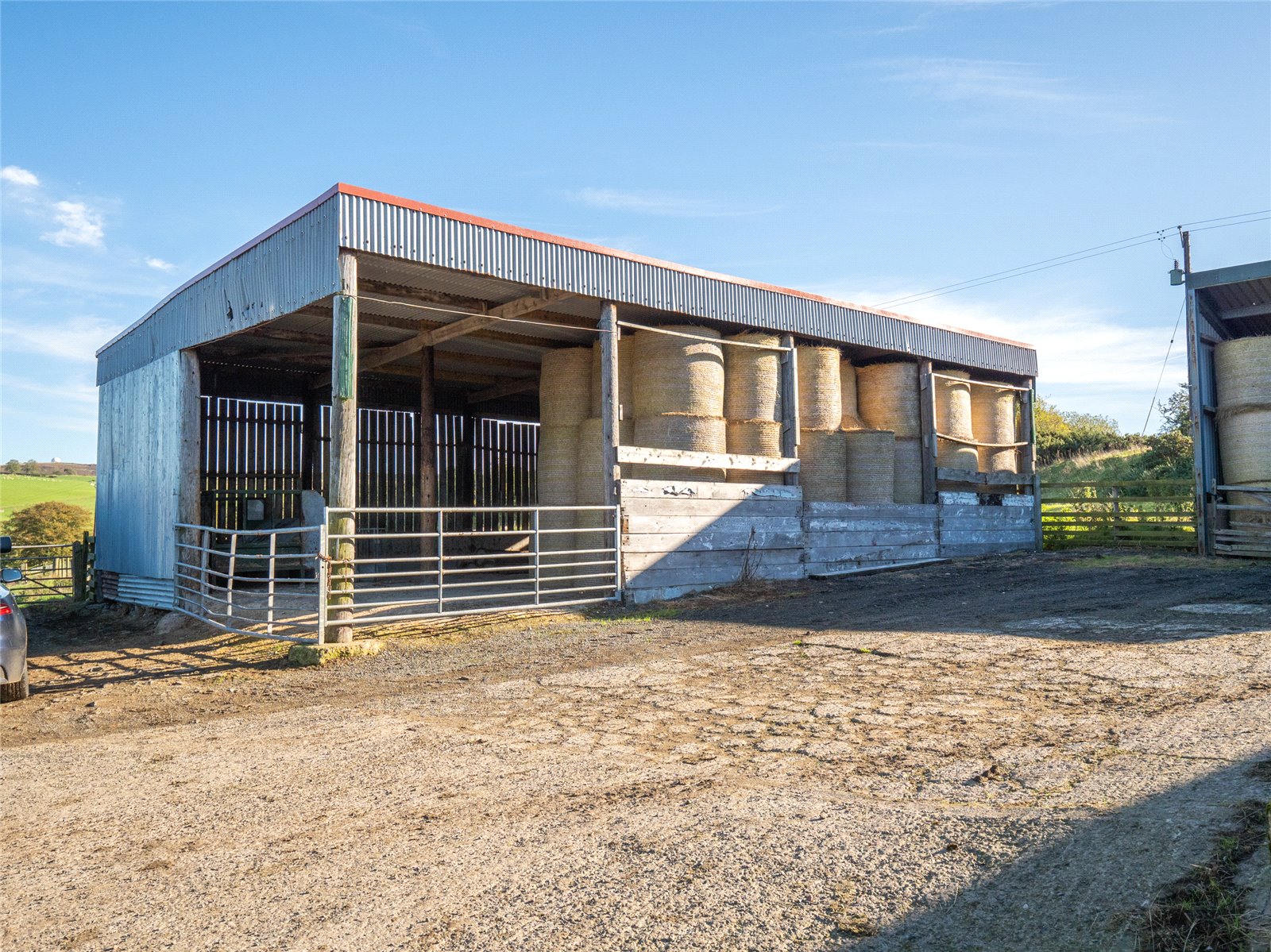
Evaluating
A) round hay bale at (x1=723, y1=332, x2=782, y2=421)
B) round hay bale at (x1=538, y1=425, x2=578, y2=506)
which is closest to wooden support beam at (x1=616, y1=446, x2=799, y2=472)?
round hay bale at (x1=723, y1=332, x2=782, y2=421)

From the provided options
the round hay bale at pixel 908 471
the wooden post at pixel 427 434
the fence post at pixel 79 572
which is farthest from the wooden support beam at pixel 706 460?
the fence post at pixel 79 572

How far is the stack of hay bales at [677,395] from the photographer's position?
12.6 metres

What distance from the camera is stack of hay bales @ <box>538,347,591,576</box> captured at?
43.7 ft

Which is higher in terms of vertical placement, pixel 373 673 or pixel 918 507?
pixel 918 507

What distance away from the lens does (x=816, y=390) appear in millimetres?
14367

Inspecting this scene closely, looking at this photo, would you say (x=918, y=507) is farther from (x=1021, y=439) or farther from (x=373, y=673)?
(x=373, y=673)

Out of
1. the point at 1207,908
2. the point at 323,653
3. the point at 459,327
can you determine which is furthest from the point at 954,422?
the point at 1207,908

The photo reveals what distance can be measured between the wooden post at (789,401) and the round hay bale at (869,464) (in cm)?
→ 134

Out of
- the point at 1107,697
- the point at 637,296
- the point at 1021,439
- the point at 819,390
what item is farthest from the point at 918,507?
the point at 1107,697

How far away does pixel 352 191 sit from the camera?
9.51 meters

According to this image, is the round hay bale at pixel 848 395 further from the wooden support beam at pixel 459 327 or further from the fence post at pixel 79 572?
the fence post at pixel 79 572

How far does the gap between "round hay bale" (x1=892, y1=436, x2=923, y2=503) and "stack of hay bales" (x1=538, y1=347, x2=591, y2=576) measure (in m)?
5.75

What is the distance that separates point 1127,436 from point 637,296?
29.0 metres

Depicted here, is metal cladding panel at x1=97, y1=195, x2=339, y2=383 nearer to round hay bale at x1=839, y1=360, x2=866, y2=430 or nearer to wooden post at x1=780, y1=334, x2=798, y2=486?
wooden post at x1=780, y1=334, x2=798, y2=486
